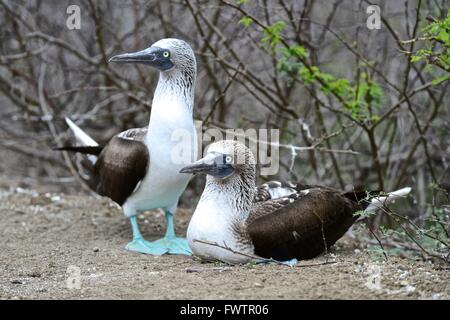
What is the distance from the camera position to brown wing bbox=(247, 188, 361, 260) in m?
5.52

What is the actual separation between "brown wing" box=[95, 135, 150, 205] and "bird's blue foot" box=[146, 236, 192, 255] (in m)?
0.51

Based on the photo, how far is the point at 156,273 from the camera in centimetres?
513

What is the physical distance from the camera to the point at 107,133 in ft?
32.7

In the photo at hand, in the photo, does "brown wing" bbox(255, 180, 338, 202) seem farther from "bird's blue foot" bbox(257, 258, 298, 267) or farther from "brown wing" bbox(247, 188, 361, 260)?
"bird's blue foot" bbox(257, 258, 298, 267)

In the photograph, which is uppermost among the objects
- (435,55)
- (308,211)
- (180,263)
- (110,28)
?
(110,28)

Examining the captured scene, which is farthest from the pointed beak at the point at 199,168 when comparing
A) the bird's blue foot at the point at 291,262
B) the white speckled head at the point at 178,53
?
the white speckled head at the point at 178,53

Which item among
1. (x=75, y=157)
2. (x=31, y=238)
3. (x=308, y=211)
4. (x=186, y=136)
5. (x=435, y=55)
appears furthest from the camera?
(x=75, y=157)

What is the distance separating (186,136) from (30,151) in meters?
4.36

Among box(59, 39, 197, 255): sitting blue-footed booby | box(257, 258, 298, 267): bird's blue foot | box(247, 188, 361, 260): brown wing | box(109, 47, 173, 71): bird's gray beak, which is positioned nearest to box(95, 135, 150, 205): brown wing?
box(59, 39, 197, 255): sitting blue-footed booby

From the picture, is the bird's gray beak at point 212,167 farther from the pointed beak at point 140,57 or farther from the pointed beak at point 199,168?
the pointed beak at point 140,57

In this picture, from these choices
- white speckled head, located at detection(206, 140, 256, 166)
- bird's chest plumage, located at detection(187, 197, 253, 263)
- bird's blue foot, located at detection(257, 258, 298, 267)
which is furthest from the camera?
white speckled head, located at detection(206, 140, 256, 166)

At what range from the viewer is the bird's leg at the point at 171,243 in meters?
6.33
